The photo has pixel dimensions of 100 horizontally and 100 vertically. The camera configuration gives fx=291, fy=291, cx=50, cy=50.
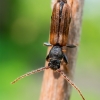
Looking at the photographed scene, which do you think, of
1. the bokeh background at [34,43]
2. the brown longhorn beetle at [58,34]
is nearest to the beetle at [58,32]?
the brown longhorn beetle at [58,34]

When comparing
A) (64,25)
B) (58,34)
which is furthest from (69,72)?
(58,34)

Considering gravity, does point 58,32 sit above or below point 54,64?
above

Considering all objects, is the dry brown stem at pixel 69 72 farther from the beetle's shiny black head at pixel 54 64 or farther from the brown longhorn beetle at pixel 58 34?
the beetle's shiny black head at pixel 54 64

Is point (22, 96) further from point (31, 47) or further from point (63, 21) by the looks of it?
point (63, 21)

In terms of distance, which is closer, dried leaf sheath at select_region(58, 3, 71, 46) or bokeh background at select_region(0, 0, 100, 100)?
dried leaf sheath at select_region(58, 3, 71, 46)

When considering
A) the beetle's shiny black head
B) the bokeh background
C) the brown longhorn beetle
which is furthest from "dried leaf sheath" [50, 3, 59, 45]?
the bokeh background

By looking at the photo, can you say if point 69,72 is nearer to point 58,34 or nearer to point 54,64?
point 54,64

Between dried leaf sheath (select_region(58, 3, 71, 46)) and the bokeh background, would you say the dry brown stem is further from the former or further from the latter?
the bokeh background

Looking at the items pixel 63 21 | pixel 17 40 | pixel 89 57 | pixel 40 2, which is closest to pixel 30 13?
pixel 40 2
